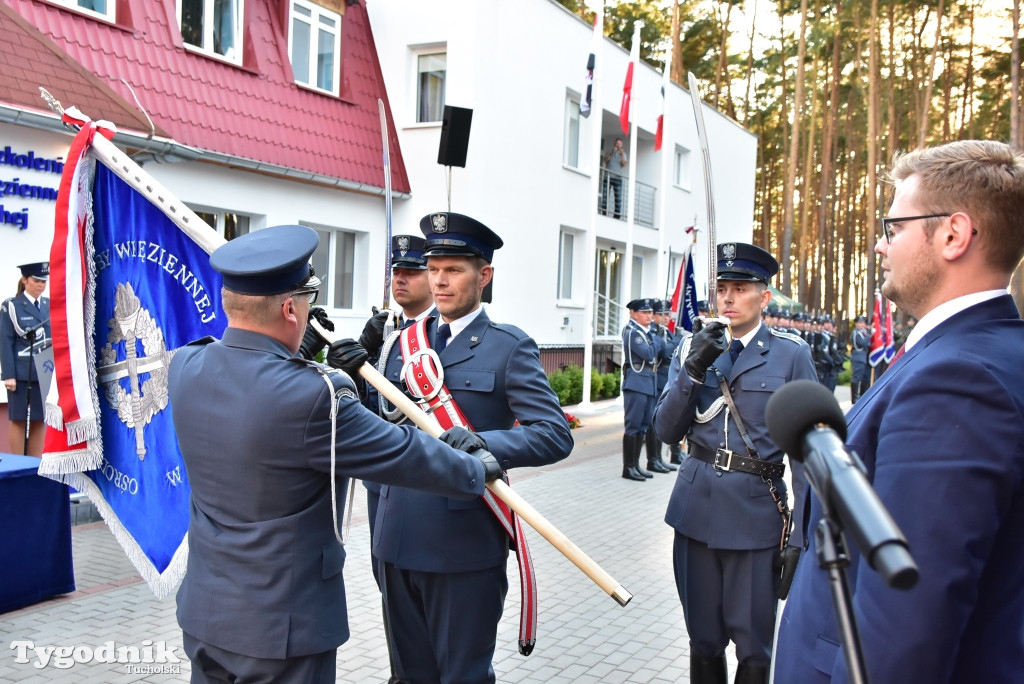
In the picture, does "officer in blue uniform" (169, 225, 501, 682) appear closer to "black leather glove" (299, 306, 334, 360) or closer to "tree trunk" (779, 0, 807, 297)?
"black leather glove" (299, 306, 334, 360)

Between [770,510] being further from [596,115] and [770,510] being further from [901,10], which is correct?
[901,10]

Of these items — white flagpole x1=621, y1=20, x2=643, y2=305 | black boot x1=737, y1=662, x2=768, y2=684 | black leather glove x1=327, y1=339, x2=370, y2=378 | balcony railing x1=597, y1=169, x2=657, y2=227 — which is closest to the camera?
black leather glove x1=327, y1=339, x2=370, y2=378

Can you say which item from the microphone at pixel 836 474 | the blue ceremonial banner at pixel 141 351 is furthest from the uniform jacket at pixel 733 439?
the microphone at pixel 836 474

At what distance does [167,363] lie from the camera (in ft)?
12.0

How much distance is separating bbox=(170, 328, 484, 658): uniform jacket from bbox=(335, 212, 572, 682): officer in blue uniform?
26.1 inches

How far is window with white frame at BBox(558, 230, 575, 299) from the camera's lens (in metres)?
20.2

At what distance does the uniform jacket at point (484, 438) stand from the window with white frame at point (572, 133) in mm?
16437

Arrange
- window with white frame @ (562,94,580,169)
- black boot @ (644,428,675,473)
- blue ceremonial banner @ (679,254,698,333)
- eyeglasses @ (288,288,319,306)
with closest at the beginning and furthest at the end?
1. eyeglasses @ (288,288,319,306)
2. blue ceremonial banner @ (679,254,698,333)
3. black boot @ (644,428,675,473)
4. window with white frame @ (562,94,580,169)

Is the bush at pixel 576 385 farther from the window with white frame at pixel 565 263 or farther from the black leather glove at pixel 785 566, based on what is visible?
the black leather glove at pixel 785 566

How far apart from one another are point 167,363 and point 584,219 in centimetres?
1722

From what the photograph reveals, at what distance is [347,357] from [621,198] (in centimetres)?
2081

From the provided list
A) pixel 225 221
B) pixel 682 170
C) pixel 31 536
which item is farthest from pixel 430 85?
pixel 31 536

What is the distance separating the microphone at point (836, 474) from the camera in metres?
1.12

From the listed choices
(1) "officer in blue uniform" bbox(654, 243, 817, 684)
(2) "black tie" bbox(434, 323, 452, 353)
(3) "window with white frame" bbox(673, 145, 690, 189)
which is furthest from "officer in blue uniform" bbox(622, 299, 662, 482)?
(3) "window with white frame" bbox(673, 145, 690, 189)
